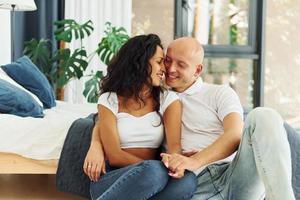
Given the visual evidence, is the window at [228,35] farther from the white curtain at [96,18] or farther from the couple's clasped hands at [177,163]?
the couple's clasped hands at [177,163]

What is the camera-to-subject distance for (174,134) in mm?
2051

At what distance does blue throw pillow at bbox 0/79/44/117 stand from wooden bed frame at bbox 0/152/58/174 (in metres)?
0.28

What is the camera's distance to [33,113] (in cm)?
283

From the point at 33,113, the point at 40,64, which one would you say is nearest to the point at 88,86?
the point at 40,64

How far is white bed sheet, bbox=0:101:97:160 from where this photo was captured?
257 cm

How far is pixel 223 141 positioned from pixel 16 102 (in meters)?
1.26

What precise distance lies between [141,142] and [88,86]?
2.38m

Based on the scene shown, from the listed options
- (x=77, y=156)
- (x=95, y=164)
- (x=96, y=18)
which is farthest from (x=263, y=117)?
(x=96, y=18)

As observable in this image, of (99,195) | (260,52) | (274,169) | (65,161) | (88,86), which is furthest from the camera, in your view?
(260,52)

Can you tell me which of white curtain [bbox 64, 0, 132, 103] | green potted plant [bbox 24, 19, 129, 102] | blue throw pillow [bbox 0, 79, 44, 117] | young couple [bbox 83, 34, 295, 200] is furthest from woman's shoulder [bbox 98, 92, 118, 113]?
white curtain [bbox 64, 0, 132, 103]

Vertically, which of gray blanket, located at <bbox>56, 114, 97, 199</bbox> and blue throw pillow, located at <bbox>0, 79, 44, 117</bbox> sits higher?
blue throw pillow, located at <bbox>0, 79, 44, 117</bbox>

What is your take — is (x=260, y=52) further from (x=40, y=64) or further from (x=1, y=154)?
(x=1, y=154)

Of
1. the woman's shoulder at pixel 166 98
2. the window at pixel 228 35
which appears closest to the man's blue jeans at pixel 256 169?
the woman's shoulder at pixel 166 98

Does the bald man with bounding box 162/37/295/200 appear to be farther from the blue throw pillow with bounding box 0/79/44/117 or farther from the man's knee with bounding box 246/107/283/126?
the blue throw pillow with bounding box 0/79/44/117
